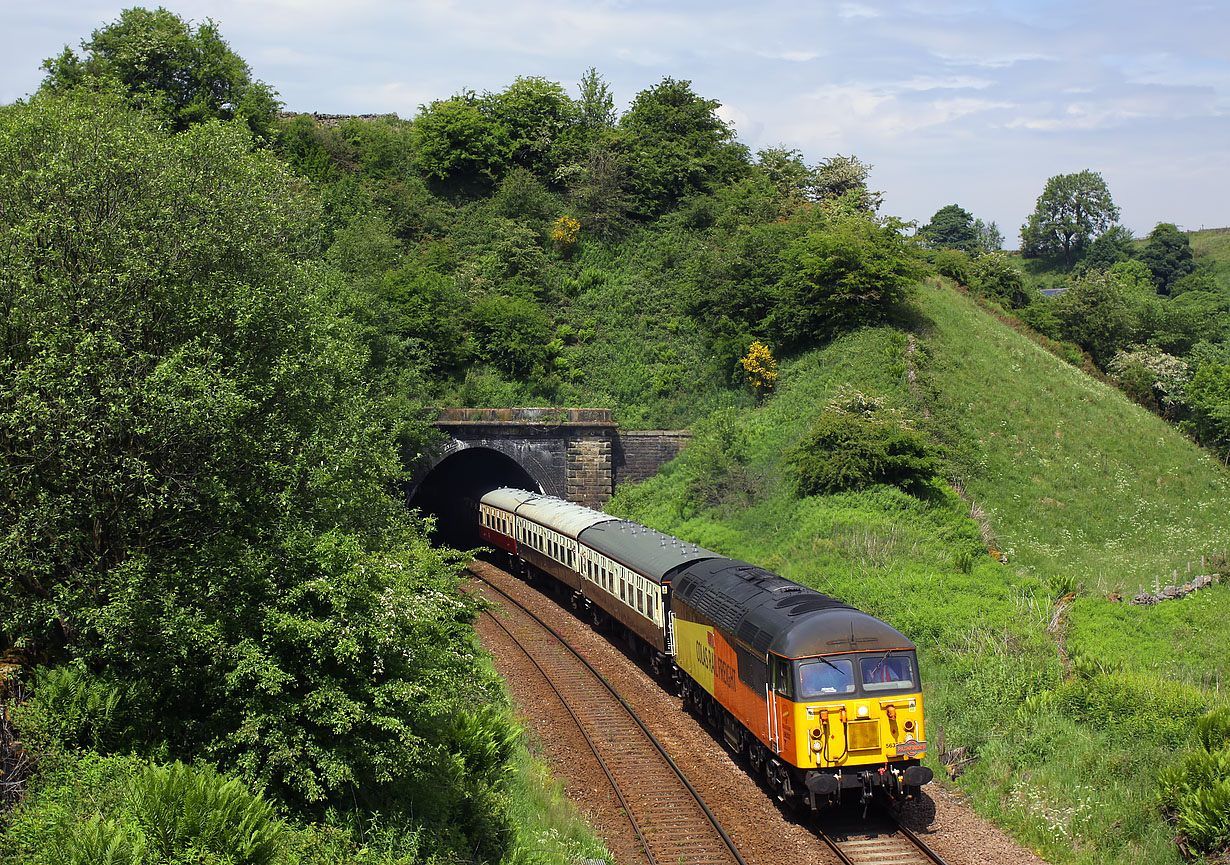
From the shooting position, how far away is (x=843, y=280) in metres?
38.1

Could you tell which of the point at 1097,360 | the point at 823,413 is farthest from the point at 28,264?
the point at 1097,360

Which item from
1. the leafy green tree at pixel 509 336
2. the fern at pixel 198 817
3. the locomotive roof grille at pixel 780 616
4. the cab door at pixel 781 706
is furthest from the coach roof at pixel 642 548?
the leafy green tree at pixel 509 336

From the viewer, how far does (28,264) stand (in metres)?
12.0

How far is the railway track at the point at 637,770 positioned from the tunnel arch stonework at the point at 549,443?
14.2 meters

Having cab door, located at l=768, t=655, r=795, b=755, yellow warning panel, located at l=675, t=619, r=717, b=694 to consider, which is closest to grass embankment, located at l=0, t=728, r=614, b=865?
cab door, located at l=768, t=655, r=795, b=755

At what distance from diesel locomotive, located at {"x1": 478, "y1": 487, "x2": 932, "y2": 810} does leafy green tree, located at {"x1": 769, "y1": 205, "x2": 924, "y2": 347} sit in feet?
68.3

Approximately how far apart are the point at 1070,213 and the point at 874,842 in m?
102

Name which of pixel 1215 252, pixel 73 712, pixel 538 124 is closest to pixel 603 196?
pixel 538 124

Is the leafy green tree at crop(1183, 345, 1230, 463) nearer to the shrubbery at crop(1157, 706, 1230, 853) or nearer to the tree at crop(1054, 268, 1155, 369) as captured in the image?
the tree at crop(1054, 268, 1155, 369)

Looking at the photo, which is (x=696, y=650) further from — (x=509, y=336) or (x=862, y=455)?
(x=509, y=336)

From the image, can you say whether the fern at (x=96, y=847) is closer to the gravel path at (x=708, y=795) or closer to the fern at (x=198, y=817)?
the fern at (x=198, y=817)

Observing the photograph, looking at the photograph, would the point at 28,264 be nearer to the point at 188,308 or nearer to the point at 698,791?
the point at 188,308

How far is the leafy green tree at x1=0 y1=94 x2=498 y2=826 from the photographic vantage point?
36.3 feet

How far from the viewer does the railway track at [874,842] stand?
12352mm
